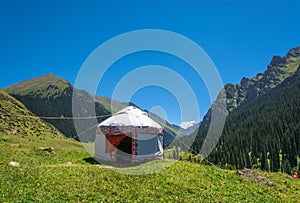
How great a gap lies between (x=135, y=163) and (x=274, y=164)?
8273 cm

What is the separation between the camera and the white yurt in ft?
65.1

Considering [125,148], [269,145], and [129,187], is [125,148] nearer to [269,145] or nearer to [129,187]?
[129,187]

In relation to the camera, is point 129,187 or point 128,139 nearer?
point 129,187

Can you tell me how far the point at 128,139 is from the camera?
69.5 ft

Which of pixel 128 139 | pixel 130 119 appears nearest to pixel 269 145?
pixel 128 139

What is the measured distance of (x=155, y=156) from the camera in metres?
20.9

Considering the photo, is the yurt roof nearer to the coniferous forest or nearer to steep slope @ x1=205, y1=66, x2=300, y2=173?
the coniferous forest

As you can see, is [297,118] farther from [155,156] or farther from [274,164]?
[155,156]

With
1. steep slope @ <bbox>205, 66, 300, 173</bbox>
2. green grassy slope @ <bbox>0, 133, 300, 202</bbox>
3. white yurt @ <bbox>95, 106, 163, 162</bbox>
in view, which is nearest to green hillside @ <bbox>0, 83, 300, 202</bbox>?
green grassy slope @ <bbox>0, 133, 300, 202</bbox>

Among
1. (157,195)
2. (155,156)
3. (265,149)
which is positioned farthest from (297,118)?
(157,195)

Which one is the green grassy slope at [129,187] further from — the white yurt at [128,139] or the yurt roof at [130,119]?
the yurt roof at [130,119]

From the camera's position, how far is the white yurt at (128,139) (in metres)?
19.8

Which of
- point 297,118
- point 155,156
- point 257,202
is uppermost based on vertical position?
point 297,118

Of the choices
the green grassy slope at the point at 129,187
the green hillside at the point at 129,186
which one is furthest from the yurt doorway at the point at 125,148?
the green grassy slope at the point at 129,187
